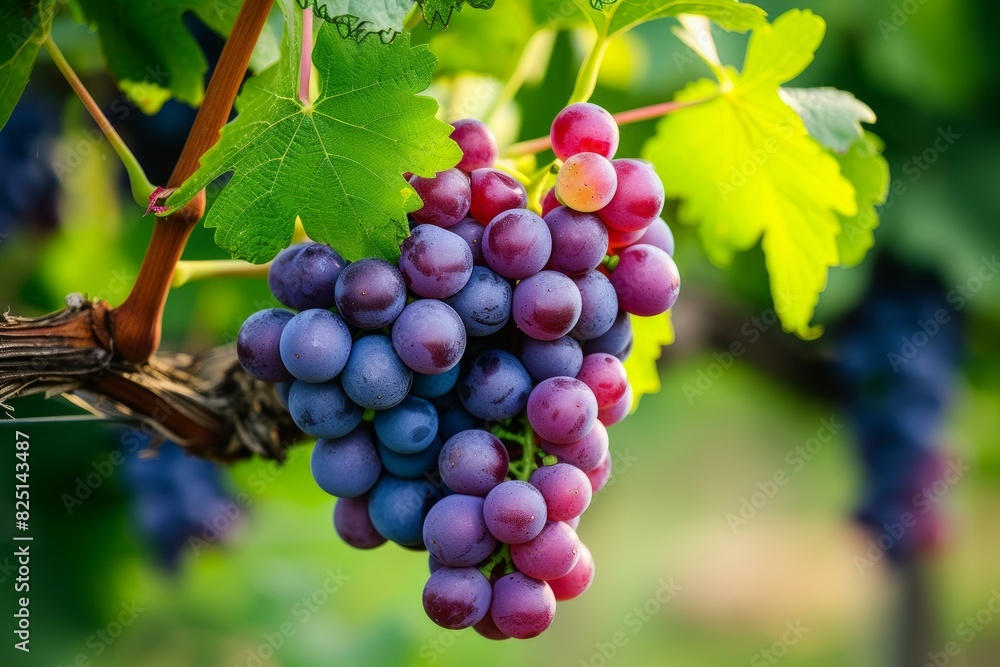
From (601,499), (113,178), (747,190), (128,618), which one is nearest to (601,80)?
(747,190)

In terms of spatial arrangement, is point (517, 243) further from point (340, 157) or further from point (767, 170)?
point (767, 170)

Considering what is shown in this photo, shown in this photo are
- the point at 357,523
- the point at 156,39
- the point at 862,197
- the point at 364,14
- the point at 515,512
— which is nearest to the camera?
the point at 364,14

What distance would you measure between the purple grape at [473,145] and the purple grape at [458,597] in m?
Answer: 0.27

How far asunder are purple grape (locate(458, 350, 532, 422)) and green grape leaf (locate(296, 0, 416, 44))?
0.22 meters

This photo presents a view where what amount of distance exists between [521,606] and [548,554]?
4cm

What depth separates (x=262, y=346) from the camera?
0.54m

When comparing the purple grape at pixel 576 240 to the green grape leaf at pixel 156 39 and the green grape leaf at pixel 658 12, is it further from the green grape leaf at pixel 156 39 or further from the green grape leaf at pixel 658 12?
the green grape leaf at pixel 156 39

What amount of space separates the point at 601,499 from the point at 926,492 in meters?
1.09

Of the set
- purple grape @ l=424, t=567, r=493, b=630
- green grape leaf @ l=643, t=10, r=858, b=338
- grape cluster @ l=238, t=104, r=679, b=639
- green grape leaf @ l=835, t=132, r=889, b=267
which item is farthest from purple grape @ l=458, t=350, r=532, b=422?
green grape leaf @ l=835, t=132, r=889, b=267

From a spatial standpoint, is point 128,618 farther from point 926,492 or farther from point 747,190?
point 926,492

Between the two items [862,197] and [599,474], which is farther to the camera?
[862,197]

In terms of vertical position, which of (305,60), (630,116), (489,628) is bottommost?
(489,628)

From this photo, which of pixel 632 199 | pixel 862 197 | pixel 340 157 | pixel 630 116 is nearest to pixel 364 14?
pixel 340 157

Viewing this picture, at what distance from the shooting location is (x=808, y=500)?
4.97 meters
